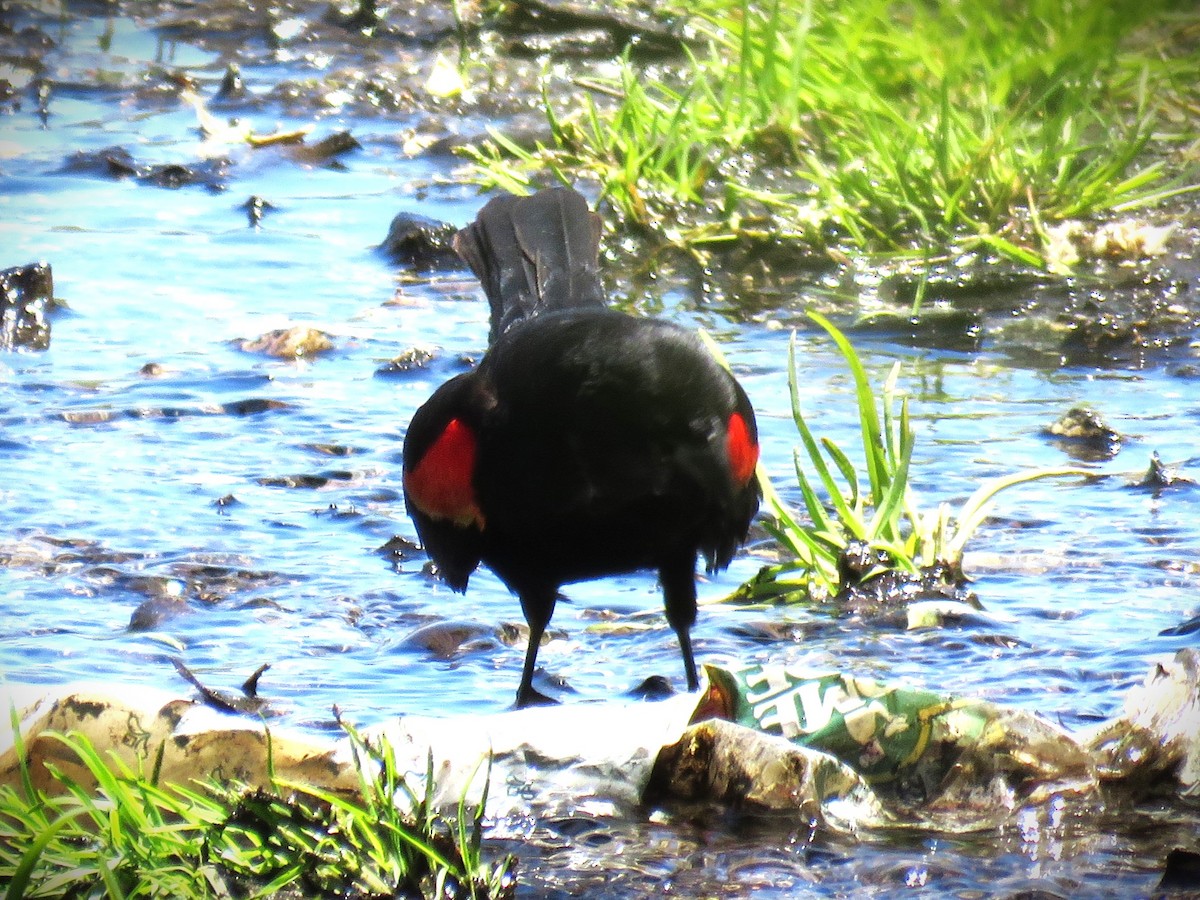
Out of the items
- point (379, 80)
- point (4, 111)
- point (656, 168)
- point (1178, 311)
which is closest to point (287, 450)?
point (656, 168)

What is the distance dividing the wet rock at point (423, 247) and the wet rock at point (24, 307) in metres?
1.32

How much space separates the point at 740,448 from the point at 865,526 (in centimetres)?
52

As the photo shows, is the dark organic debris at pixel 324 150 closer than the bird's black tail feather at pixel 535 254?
No

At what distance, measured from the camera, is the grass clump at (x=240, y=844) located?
183cm

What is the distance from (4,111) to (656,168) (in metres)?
2.95

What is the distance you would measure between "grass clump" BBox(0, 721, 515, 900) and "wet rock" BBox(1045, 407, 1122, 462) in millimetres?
2497

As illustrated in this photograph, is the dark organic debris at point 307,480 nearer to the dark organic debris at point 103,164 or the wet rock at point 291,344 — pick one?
the wet rock at point 291,344

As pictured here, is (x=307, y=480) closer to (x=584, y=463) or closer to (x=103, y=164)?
(x=584, y=463)

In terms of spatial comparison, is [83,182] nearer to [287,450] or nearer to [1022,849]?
[287,450]

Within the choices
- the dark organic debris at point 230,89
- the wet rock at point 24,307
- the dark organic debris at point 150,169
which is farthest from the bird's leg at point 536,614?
the dark organic debris at point 230,89

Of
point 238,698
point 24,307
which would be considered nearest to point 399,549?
point 238,698

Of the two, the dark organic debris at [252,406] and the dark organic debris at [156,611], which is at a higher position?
the dark organic debris at [252,406]

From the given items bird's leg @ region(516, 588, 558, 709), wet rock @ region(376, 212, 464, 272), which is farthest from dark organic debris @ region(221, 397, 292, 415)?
bird's leg @ region(516, 588, 558, 709)

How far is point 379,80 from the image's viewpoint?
7848 mm
